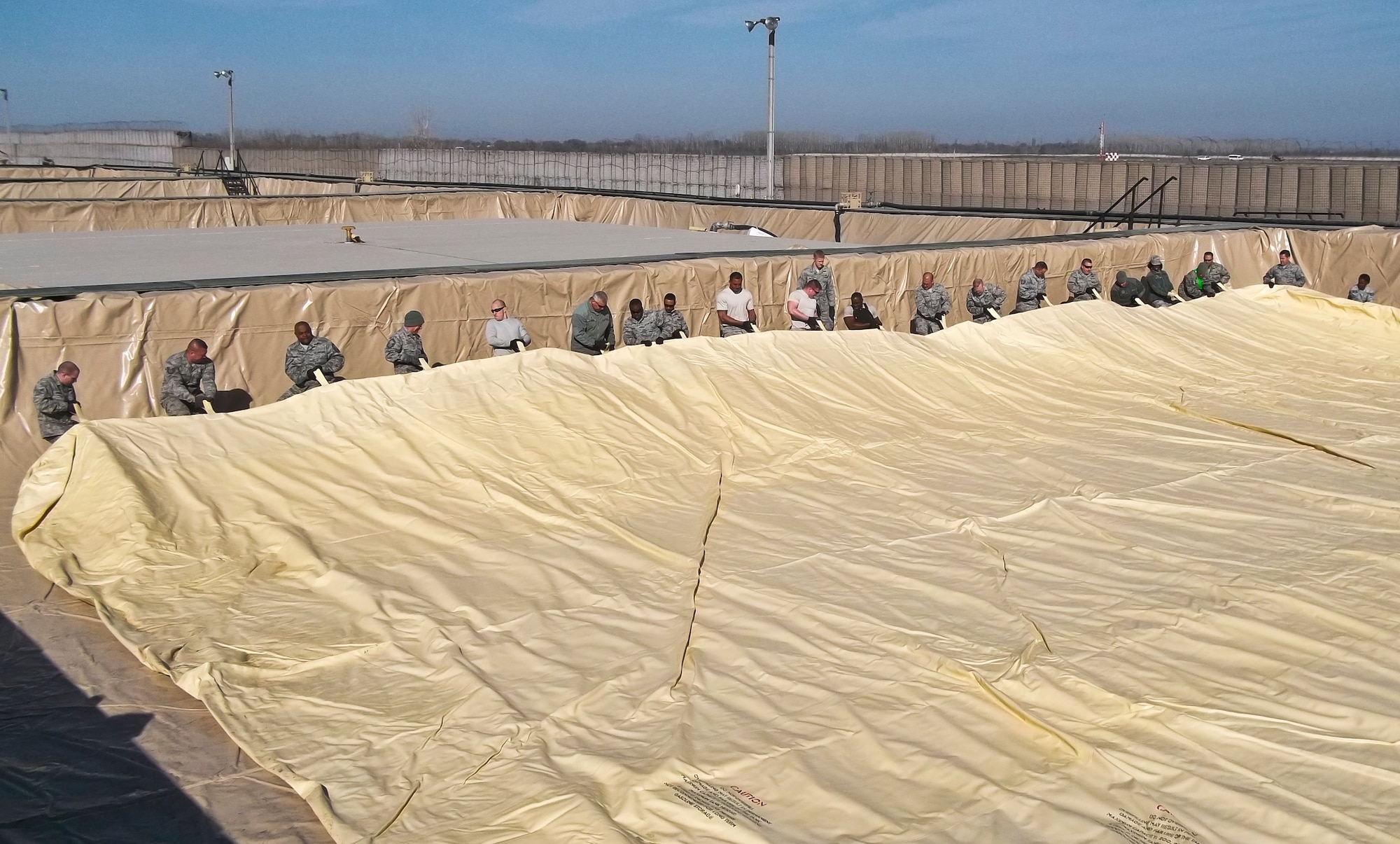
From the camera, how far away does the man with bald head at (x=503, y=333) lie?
9.36 m

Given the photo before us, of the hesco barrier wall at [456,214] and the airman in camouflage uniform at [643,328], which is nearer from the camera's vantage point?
the airman in camouflage uniform at [643,328]

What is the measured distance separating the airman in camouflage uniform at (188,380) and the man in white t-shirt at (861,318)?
5.82 metres

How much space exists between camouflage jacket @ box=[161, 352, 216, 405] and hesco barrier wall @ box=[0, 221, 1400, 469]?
57 cm

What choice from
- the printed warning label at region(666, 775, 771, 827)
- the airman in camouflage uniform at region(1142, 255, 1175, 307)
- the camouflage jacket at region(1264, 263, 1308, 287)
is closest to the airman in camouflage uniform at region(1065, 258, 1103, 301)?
the airman in camouflage uniform at region(1142, 255, 1175, 307)

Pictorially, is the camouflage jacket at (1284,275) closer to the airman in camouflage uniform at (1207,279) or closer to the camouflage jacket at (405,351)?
the airman in camouflage uniform at (1207,279)

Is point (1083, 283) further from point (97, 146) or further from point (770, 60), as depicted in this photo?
point (97, 146)

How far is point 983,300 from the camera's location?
38.2ft

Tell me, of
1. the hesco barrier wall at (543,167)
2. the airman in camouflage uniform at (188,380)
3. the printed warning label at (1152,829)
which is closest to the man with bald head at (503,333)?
the airman in camouflage uniform at (188,380)

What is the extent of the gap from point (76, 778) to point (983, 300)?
30.1 ft

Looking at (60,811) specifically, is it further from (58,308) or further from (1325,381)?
(1325,381)

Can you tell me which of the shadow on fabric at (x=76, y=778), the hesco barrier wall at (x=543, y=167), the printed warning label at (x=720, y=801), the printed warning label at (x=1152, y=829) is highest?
the hesco barrier wall at (x=543, y=167)

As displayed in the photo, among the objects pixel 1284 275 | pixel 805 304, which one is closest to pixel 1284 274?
pixel 1284 275

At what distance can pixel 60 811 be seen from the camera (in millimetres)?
4031

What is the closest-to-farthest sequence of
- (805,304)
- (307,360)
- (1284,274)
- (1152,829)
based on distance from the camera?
(1152,829) < (307,360) < (805,304) < (1284,274)
